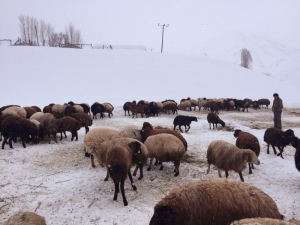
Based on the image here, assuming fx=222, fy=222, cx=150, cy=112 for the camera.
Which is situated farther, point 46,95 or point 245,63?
point 245,63

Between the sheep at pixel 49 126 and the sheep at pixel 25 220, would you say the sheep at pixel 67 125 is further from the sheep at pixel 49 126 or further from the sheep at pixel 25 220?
the sheep at pixel 25 220

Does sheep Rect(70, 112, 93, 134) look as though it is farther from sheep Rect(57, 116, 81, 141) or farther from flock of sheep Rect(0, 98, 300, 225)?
sheep Rect(57, 116, 81, 141)

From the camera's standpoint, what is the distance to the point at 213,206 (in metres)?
3.57

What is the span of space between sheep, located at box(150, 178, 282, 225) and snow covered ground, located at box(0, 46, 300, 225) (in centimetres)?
Result: 176

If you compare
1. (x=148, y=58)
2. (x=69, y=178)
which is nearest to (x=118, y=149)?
(x=69, y=178)

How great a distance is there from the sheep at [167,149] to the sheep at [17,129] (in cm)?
578

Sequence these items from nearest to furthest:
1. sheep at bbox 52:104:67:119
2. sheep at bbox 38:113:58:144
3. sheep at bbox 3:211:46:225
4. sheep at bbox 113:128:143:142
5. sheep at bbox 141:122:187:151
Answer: sheep at bbox 3:211:46:225, sheep at bbox 113:128:143:142, sheep at bbox 141:122:187:151, sheep at bbox 38:113:58:144, sheep at bbox 52:104:67:119

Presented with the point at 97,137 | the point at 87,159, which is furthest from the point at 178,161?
the point at 87,159

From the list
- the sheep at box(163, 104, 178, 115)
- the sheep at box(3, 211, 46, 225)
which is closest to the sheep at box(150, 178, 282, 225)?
the sheep at box(3, 211, 46, 225)

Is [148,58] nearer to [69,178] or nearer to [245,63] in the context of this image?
[69,178]

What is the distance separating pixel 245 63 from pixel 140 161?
75.5 m

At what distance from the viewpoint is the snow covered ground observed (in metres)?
5.65

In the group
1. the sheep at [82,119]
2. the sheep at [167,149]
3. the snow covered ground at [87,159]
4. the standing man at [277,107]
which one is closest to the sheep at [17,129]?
the snow covered ground at [87,159]

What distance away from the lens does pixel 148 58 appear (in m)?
39.1
